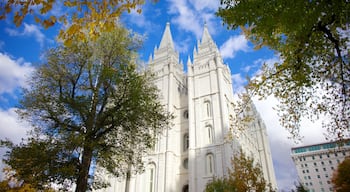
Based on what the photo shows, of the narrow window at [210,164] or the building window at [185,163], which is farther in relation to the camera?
the building window at [185,163]

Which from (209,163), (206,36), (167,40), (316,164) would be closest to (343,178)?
(209,163)

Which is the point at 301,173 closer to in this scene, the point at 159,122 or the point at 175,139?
the point at 175,139

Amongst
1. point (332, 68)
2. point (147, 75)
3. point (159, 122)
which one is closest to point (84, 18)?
point (332, 68)

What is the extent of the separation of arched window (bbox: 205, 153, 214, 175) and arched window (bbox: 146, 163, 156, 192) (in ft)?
21.1

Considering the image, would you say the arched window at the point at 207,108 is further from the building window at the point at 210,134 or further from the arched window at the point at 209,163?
the arched window at the point at 209,163

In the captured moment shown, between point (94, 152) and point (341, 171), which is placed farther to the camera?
point (341, 171)

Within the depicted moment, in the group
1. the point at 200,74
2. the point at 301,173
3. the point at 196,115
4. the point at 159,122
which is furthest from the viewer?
the point at 301,173

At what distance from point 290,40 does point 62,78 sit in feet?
31.6

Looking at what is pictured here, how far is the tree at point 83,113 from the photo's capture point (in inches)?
364

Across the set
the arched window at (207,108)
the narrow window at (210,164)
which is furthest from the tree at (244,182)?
the arched window at (207,108)

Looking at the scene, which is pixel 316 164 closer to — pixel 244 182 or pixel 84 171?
pixel 244 182

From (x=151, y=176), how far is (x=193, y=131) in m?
7.52

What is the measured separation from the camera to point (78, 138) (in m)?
8.86

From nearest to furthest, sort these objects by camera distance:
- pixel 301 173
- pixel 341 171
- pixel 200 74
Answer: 1. pixel 341 171
2. pixel 200 74
3. pixel 301 173
